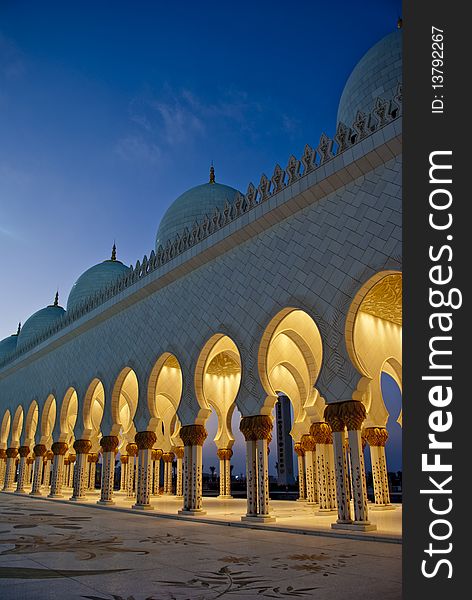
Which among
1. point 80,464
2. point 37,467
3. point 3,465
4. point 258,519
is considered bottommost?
point 3,465

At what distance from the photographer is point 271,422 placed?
825cm

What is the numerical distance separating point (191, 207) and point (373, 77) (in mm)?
5961

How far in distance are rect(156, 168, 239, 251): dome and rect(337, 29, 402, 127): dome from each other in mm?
4503

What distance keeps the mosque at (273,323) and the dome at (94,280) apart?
2.27m

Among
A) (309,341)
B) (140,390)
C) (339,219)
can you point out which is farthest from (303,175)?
(140,390)

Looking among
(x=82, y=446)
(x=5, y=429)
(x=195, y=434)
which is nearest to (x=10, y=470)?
(x=5, y=429)

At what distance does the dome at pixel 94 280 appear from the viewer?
747 inches

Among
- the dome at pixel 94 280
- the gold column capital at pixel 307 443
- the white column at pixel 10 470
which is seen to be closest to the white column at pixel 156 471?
the dome at pixel 94 280

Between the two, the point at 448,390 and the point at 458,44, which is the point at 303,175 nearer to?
the point at 458,44

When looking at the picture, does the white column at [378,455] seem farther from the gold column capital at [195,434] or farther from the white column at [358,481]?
the white column at [358,481]

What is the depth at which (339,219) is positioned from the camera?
25.2ft

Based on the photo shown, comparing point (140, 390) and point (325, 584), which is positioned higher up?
point (140, 390)

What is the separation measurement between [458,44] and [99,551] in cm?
513

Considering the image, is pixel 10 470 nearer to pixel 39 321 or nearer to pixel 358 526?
pixel 39 321
